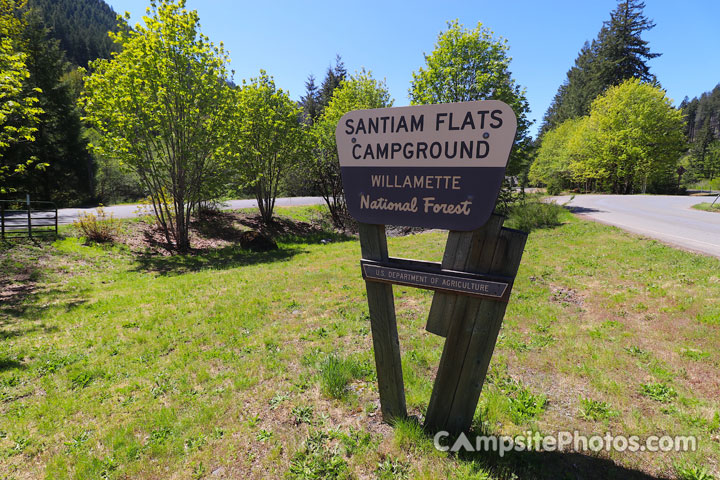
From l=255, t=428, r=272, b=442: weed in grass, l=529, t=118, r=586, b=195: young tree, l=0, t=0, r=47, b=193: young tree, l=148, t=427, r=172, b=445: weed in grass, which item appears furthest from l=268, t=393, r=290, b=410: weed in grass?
l=529, t=118, r=586, b=195: young tree

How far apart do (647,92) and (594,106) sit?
613 cm

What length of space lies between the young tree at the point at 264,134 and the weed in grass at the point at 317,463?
1583cm

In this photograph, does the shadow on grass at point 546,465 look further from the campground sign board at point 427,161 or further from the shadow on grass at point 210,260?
the shadow on grass at point 210,260

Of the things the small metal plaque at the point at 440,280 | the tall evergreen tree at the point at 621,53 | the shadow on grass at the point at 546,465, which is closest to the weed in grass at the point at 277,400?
the shadow on grass at the point at 546,465

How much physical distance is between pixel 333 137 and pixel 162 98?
11.1 metres

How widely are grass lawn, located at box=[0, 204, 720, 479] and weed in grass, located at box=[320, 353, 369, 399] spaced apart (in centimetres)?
3

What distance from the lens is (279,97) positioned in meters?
18.1

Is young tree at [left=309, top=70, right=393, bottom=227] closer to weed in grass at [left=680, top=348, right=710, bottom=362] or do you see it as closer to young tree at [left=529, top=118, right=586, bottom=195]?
weed in grass at [left=680, top=348, right=710, bottom=362]

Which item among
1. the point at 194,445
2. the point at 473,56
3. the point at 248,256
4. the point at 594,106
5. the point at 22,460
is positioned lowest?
the point at 248,256

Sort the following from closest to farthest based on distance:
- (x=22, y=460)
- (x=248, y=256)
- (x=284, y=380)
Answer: (x=22, y=460) → (x=284, y=380) → (x=248, y=256)

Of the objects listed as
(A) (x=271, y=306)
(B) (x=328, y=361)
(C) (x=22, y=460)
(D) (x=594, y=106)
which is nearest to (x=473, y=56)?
(A) (x=271, y=306)

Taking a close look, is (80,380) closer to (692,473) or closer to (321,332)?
(321,332)

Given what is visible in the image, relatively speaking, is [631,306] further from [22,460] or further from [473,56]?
[473,56]

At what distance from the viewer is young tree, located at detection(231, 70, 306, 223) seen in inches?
682
